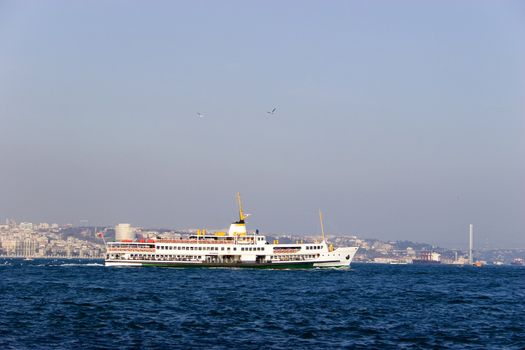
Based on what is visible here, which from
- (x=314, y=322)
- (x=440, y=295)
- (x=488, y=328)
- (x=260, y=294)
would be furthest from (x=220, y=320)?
(x=440, y=295)

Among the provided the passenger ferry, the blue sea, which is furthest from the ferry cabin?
the blue sea

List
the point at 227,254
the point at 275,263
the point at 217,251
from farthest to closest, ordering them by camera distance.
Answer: the point at 217,251, the point at 227,254, the point at 275,263

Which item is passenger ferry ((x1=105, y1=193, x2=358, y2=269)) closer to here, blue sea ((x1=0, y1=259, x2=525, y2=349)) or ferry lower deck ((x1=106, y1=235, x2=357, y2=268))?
ferry lower deck ((x1=106, y1=235, x2=357, y2=268))

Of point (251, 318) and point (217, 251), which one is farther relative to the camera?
point (217, 251)

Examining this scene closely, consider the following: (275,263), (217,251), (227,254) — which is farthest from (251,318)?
(217,251)

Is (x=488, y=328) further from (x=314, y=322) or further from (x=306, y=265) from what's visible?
(x=306, y=265)

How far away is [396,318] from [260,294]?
1977 centimetres

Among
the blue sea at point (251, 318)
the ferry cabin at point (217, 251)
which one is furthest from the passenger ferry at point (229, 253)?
the blue sea at point (251, 318)

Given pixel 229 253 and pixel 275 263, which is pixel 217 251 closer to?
pixel 229 253

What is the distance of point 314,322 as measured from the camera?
44531mm

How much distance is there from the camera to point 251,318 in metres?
45.9

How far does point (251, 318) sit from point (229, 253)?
222 feet

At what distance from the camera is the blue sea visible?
120ft

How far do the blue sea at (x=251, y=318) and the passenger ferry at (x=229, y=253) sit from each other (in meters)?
37.0
